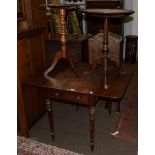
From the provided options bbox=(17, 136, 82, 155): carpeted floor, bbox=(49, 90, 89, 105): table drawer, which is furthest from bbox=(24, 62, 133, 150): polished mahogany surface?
bbox=(17, 136, 82, 155): carpeted floor

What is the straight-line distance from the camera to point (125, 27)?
15.6 feet

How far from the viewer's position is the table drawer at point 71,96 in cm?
186

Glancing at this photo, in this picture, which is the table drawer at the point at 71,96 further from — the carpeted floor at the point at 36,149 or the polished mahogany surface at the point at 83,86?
the carpeted floor at the point at 36,149

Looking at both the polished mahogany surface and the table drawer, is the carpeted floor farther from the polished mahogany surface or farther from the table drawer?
the table drawer

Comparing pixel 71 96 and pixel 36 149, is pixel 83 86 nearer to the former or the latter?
pixel 71 96

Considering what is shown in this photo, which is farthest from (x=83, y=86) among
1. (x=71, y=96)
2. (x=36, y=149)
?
(x=36, y=149)

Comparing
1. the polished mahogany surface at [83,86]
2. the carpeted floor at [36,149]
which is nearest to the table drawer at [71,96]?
the polished mahogany surface at [83,86]

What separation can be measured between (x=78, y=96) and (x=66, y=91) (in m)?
0.10
